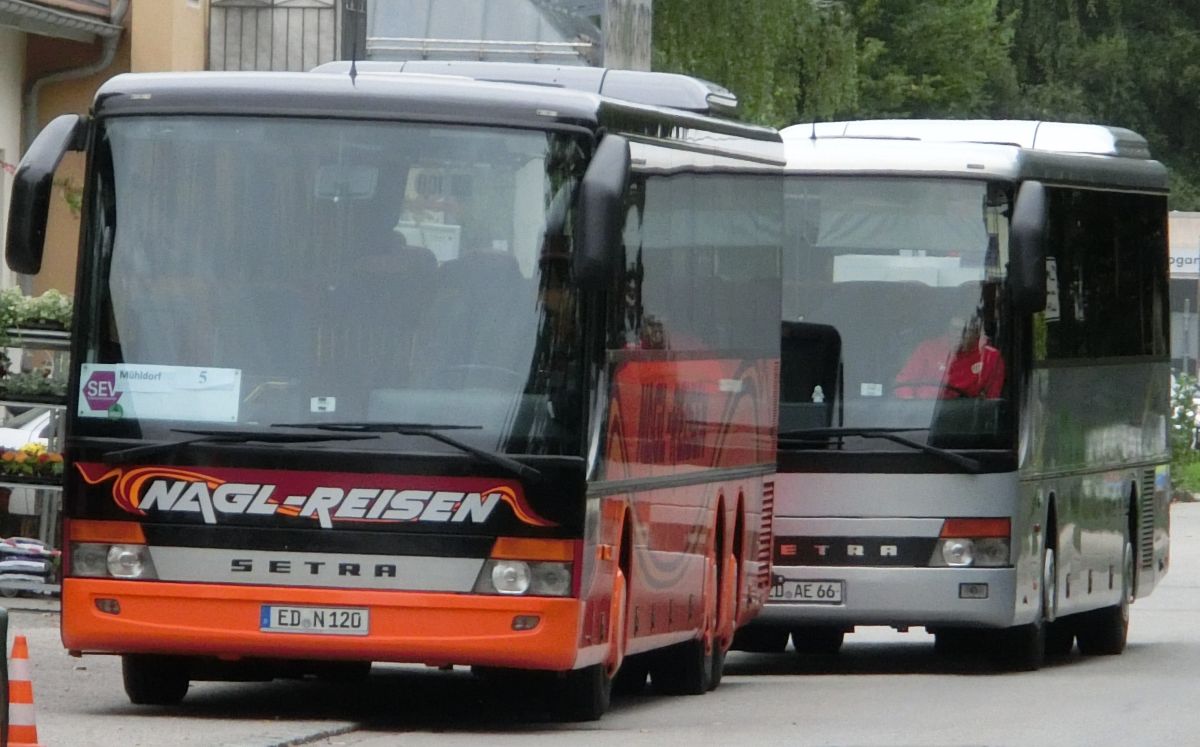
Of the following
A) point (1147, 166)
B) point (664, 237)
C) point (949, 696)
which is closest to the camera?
point (664, 237)

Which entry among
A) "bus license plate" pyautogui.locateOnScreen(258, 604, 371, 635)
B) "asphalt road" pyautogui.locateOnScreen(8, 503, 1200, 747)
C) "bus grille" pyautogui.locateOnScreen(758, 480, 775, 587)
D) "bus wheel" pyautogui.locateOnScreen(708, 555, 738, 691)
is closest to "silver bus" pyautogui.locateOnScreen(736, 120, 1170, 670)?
"bus grille" pyautogui.locateOnScreen(758, 480, 775, 587)

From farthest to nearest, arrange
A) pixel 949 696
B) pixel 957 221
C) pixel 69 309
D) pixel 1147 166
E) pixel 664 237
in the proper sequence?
pixel 1147 166 < pixel 69 309 < pixel 957 221 < pixel 949 696 < pixel 664 237

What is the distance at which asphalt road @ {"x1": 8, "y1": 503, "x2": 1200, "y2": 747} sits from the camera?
1248 centimetres

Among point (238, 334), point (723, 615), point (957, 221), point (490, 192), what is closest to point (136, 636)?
point (238, 334)

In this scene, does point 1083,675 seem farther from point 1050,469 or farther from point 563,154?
point 563,154

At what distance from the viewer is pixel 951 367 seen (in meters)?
17.3

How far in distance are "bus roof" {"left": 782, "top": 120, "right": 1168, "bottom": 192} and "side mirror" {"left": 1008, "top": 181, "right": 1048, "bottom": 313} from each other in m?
0.80

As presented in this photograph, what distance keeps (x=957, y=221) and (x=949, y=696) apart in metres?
3.13

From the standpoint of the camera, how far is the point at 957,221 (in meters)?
17.5

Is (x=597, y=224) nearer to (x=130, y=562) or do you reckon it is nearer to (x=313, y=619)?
(x=313, y=619)

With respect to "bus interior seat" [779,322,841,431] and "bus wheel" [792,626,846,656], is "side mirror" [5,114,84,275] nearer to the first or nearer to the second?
"bus interior seat" [779,322,841,431]

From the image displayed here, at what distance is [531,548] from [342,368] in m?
1.08

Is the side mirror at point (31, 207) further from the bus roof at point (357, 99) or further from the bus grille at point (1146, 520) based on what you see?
the bus grille at point (1146, 520)

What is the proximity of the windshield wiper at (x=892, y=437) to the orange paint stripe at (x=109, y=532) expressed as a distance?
5827mm
